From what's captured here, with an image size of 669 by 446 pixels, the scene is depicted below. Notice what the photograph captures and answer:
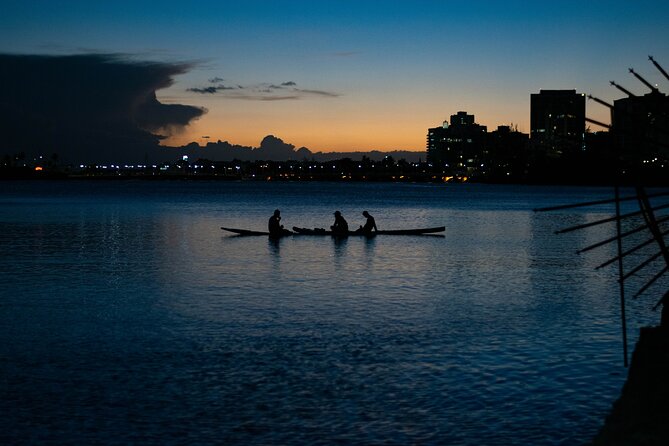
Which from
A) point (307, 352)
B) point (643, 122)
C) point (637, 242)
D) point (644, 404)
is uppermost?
point (643, 122)

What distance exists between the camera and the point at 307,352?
50.4ft

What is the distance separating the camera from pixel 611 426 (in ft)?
31.8

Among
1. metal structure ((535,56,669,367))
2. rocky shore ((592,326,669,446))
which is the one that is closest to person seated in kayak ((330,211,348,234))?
metal structure ((535,56,669,367))

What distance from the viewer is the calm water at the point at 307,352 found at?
11.1m

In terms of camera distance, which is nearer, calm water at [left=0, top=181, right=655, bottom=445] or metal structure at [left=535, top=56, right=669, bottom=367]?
metal structure at [left=535, top=56, right=669, bottom=367]

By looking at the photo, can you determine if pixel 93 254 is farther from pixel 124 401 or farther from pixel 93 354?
pixel 124 401

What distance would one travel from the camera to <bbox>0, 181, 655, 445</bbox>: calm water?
36.6 ft

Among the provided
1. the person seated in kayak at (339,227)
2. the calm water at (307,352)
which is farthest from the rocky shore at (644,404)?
the person seated in kayak at (339,227)

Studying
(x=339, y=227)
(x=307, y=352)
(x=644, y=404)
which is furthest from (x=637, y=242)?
(x=644, y=404)

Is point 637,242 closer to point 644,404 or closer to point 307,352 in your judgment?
point 307,352

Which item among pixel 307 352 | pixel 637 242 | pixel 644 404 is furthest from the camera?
pixel 637 242

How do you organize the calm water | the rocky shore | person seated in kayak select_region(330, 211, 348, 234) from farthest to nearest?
person seated in kayak select_region(330, 211, 348, 234) → the calm water → the rocky shore

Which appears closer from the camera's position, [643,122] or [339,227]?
[643,122]

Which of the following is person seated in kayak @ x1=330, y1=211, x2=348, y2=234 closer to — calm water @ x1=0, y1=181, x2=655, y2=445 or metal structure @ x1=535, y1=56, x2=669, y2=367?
calm water @ x1=0, y1=181, x2=655, y2=445
